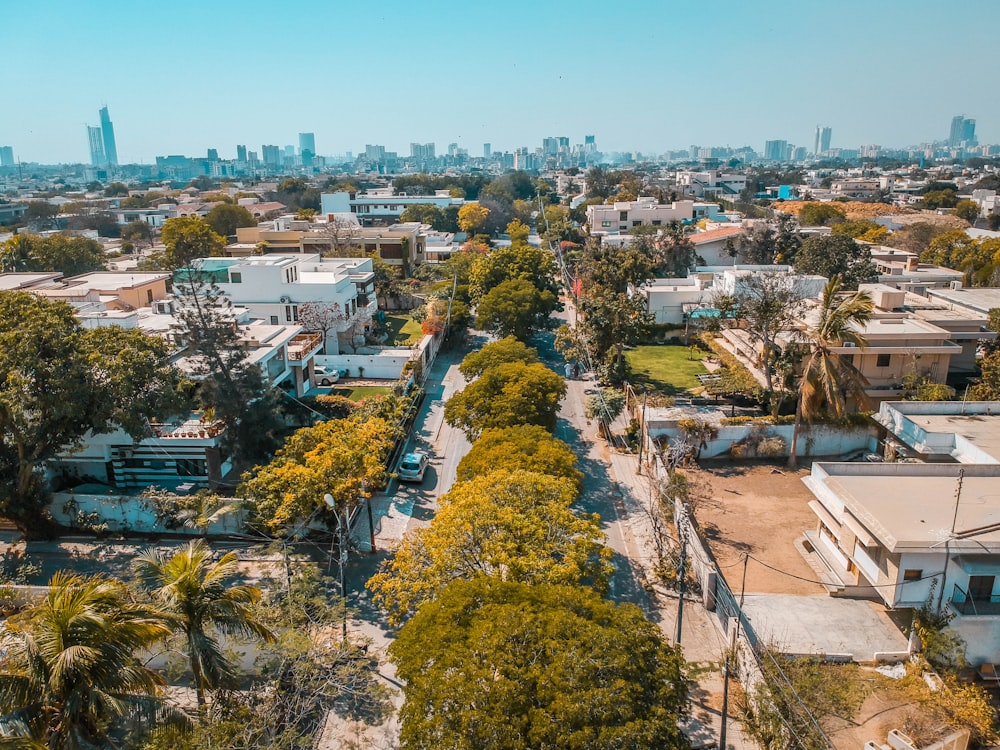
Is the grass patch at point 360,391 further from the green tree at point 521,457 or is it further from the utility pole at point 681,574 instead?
the utility pole at point 681,574

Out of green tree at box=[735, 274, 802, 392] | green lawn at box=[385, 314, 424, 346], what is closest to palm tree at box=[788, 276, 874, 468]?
green tree at box=[735, 274, 802, 392]

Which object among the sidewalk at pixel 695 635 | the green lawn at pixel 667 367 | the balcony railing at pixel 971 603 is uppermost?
the balcony railing at pixel 971 603

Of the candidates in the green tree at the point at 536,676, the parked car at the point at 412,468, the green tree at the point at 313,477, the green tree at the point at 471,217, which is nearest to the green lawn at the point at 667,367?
the parked car at the point at 412,468

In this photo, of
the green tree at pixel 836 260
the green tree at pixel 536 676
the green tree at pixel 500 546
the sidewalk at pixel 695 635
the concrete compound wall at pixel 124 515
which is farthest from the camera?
the green tree at pixel 836 260

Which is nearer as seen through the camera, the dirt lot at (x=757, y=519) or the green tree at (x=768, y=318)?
the dirt lot at (x=757, y=519)

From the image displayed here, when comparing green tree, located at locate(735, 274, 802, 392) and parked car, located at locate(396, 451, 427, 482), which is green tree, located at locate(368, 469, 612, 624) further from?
green tree, located at locate(735, 274, 802, 392)

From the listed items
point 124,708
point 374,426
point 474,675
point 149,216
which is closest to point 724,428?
point 374,426

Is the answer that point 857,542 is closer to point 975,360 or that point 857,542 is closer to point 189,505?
point 189,505
